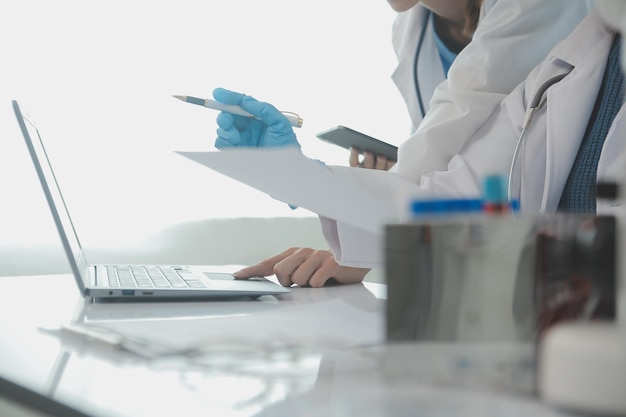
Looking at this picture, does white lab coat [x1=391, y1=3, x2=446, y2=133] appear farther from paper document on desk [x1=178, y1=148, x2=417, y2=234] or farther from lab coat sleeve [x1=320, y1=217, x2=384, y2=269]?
paper document on desk [x1=178, y1=148, x2=417, y2=234]

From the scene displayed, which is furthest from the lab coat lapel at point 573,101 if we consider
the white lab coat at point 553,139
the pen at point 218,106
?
the pen at point 218,106

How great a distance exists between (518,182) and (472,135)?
13cm

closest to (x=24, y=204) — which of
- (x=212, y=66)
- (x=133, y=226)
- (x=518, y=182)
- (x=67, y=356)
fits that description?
(x=133, y=226)

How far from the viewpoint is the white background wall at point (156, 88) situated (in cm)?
192

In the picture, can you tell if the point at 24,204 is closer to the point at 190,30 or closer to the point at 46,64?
the point at 46,64

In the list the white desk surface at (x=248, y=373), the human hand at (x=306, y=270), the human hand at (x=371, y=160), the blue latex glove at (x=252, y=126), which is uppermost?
the blue latex glove at (x=252, y=126)

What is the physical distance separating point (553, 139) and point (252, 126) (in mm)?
499

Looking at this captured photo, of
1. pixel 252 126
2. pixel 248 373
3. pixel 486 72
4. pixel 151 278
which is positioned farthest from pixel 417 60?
pixel 248 373

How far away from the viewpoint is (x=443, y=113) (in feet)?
3.88

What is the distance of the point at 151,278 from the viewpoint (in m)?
0.87

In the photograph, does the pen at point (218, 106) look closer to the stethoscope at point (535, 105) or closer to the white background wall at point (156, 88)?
the stethoscope at point (535, 105)

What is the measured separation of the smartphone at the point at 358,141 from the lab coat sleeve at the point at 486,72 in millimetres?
215

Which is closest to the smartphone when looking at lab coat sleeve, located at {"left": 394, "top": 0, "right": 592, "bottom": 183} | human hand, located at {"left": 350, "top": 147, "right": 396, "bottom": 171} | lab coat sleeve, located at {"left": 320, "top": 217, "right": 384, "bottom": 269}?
human hand, located at {"left": 350, "top": 147, "right": 396, "bottom": 171}

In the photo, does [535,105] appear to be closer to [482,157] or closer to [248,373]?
[482,157]
